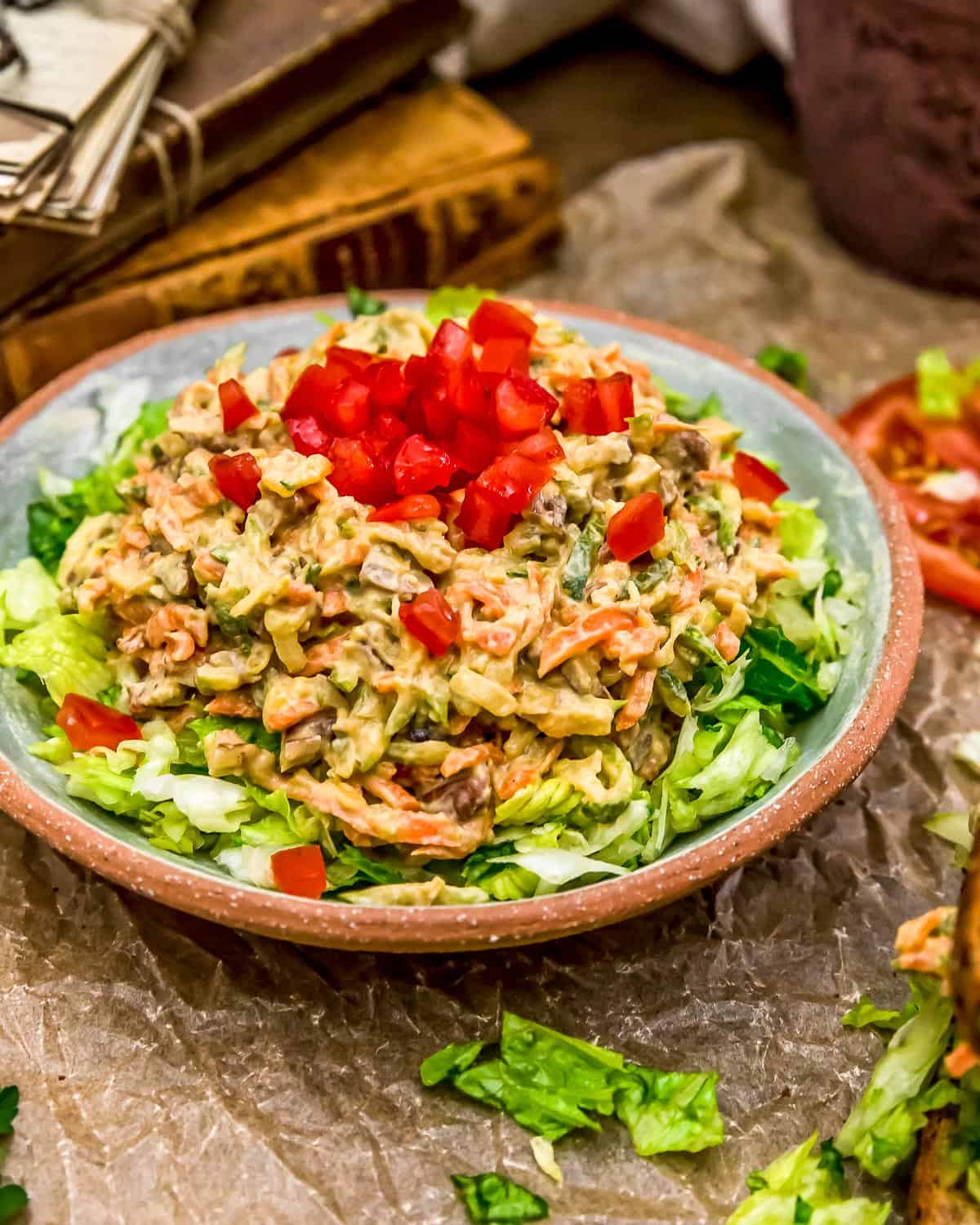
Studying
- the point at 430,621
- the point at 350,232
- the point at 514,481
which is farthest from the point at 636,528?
the point at 350,232

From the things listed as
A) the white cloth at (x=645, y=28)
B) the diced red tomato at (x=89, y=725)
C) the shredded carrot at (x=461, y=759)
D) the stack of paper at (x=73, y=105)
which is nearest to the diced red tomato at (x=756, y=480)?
the shredded carrot at (x=461, y=759)

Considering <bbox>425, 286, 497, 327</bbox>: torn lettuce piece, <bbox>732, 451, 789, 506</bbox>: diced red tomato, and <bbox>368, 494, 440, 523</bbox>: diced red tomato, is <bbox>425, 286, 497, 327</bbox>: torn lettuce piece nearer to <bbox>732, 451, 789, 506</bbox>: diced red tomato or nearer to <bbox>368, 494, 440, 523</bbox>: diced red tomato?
<bbox>732, 451, 789, 506</bbox>: diced red tomato

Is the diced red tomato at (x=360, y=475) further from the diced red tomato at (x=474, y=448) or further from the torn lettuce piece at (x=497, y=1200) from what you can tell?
the torn lettuce piece at (x=497, y=1200)

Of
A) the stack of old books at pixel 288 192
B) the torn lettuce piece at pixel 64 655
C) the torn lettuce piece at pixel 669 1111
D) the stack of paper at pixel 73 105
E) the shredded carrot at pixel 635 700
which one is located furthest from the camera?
the stack of old books at pixel 288 192

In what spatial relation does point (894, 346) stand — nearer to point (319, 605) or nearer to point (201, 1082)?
point (319, 605)

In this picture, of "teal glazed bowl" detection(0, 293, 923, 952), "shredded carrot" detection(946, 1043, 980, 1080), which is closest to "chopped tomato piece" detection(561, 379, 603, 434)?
"teal glazed bowl" detection(0, 293, 923, 952)

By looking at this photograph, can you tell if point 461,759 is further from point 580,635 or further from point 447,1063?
point 447,1063
